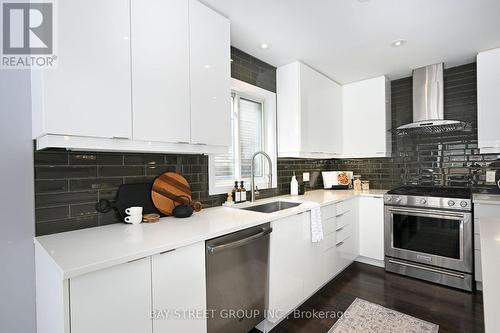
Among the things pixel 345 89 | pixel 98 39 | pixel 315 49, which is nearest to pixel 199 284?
pixel 98 39

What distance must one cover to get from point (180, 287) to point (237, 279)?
0.45 meters

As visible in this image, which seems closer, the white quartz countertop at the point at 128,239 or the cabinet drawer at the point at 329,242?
the white quartz countertop at the point at 128,239

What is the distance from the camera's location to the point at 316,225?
87.0 inches

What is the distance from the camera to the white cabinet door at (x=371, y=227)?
9.66ft

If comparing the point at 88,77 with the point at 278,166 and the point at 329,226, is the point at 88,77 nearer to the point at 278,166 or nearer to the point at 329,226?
the point at 278,166

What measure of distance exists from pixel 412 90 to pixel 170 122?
3.16 m

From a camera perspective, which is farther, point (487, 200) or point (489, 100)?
point (489, 100)

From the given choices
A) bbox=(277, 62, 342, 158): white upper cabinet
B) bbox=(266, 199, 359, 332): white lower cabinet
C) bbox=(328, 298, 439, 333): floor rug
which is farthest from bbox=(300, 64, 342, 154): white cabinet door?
bbox=(328, 298, 439, 333): floor rug

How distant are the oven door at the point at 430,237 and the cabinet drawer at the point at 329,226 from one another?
783 millimetres

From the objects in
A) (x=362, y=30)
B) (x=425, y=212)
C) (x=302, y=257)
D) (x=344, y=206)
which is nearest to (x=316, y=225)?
(x=302, y=257)

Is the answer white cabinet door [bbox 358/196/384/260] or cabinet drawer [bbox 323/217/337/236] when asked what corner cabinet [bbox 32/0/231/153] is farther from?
white cabinet door [bbox 358/196/384/260]

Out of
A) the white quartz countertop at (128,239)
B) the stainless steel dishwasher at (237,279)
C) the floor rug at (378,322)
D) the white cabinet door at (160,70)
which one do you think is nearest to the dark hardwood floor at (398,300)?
the floor rug at (378,322)

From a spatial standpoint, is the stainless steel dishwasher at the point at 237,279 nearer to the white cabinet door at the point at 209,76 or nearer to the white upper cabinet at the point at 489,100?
the white cabinet door at the point at 209,76

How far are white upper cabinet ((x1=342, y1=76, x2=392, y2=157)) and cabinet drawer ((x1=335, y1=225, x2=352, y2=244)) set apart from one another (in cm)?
112
